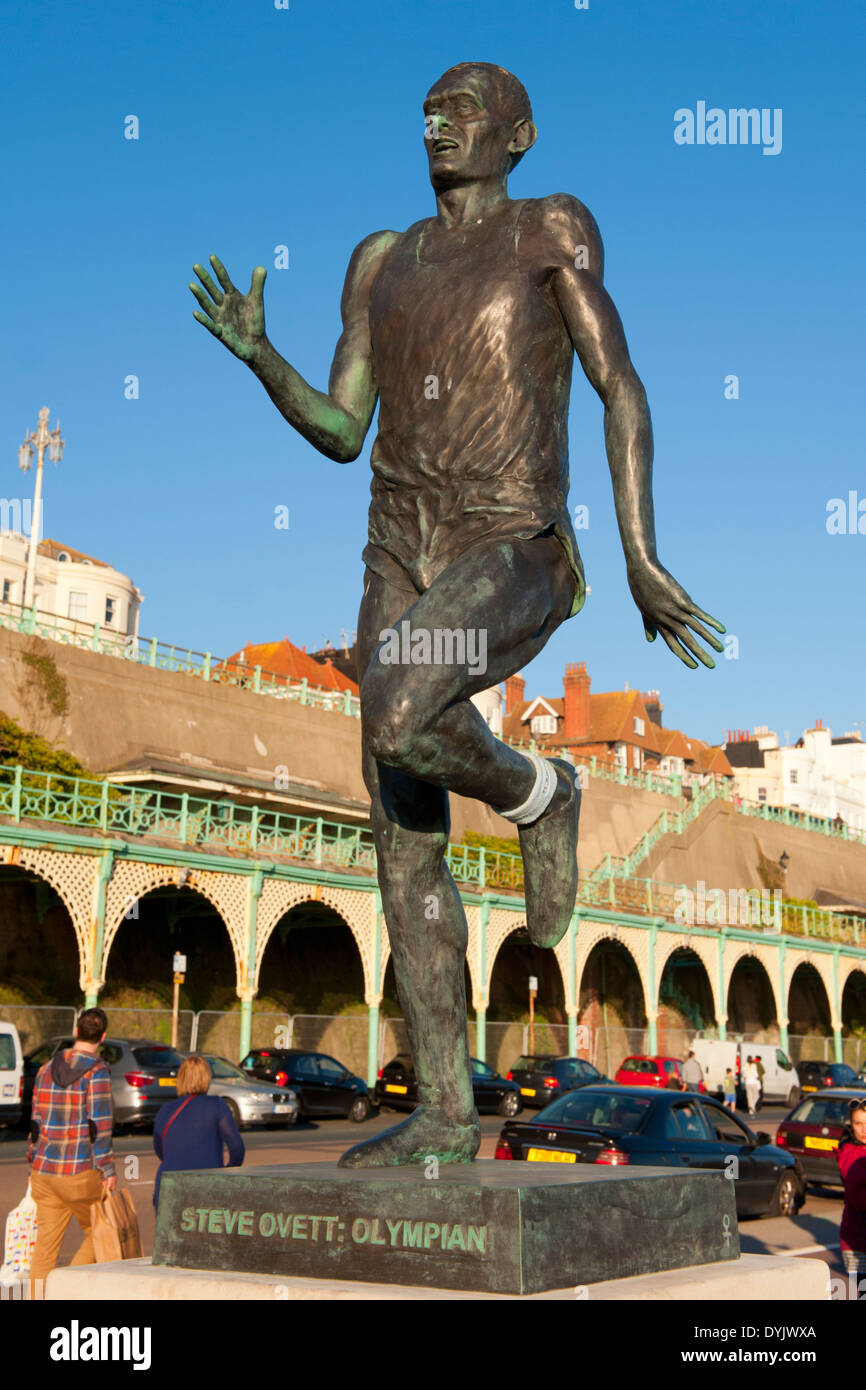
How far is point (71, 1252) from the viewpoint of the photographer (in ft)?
34.8

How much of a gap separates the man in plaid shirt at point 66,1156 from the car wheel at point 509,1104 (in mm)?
23079

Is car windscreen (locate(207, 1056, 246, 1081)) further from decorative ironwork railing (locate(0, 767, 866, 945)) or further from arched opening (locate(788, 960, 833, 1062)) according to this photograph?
arched opening (locate(788, 960, 833, 1062))

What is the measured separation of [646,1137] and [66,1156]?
25.1ft

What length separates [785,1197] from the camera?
52.2 ft

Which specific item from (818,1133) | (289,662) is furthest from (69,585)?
(818,1133)

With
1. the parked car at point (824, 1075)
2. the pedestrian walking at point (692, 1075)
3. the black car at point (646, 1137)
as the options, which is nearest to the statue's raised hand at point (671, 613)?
A: the black car at point (646, 1137)

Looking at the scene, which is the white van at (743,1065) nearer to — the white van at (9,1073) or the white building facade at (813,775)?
the white van at (9,1073)

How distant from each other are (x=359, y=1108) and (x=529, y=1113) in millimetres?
5664

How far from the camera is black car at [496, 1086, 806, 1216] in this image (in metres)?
13.1

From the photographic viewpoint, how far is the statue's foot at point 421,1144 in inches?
153

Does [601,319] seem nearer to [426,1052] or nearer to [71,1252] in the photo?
[426,1052]

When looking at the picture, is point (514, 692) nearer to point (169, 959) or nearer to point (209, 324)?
point (169, 959)

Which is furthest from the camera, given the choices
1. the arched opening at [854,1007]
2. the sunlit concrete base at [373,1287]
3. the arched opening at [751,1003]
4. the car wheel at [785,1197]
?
the arched opening at [854,1007]

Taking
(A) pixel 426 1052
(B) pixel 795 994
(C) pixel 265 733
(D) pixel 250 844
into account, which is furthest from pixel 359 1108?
(B) pixel 795 994
